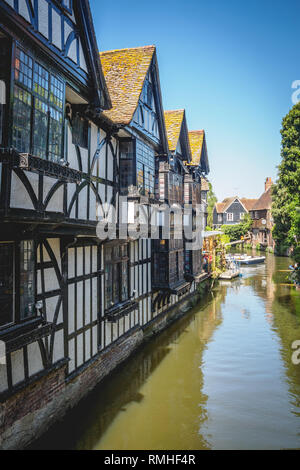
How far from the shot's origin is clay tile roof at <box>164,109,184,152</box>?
59.2 feet

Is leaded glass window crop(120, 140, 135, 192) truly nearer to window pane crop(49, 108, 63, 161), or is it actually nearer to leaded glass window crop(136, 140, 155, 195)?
leaded glass window crop(136, 140, 155, 195)

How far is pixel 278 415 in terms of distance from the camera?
9703 millimetres

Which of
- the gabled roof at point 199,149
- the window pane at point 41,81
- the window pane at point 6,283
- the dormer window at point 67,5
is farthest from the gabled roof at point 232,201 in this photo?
the window pane at point 6,283

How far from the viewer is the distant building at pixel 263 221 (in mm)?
62531

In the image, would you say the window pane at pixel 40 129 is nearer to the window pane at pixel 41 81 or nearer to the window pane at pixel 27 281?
the window pane at pixel 41 81

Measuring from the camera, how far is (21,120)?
6328 millimetres

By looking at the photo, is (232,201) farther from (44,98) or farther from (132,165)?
(44,98)

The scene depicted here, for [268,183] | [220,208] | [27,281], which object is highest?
[268,183]

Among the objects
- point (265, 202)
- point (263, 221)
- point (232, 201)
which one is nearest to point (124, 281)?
point (263, 221)

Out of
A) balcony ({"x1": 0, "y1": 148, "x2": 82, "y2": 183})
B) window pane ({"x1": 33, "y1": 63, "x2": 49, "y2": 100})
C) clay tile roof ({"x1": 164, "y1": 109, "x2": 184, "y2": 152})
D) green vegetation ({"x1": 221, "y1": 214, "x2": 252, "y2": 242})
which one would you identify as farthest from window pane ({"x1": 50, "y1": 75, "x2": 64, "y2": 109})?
green vegetation ({"x1": 221, "y1": 214, "x2": 252, "y2": 242})

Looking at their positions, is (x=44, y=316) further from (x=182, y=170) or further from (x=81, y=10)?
(x=182, y=170)

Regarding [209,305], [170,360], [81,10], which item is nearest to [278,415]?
[170,360]

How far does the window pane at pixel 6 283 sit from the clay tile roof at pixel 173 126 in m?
12.4

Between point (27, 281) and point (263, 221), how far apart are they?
62.1m
